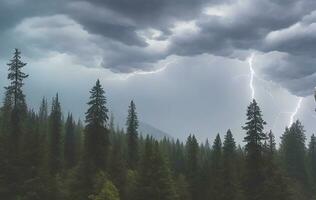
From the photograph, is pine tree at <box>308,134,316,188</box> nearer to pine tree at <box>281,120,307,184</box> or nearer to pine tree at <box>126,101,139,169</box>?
pine tree at <box>281,120,307,184</box>

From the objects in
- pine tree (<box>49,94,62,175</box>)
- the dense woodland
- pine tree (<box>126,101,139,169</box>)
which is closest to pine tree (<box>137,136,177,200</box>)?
the dense woodland

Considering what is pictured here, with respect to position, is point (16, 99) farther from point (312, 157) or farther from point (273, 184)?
point (312, 157)

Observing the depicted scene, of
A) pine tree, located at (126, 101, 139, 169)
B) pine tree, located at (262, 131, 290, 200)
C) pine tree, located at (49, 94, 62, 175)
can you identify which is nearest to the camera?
pine tree, located at (262, 131, 290, 200)

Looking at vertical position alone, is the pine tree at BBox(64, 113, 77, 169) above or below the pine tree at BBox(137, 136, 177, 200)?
above

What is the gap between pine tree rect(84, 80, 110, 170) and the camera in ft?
235

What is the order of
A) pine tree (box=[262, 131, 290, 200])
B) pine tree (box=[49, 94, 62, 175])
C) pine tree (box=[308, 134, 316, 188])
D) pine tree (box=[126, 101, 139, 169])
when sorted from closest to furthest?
pine tree (box=[262, 131, 290, 200])
pine tree (box=[49, 94, 62, 175])
pine tree (box=[126, 101, 139, 169])
pine tree (box=[308, 134, 316, 188])

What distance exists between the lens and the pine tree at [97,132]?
235ft

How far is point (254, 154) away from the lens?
7456 cm

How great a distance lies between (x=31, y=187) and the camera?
214 feet

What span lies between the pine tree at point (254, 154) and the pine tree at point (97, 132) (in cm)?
1968

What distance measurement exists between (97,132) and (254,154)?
72.0 ft

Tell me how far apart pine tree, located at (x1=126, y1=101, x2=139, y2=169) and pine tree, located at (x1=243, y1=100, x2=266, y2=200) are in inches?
1324

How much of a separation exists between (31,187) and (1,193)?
3553 millimetres

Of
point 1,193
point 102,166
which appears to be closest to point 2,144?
point 1,193
